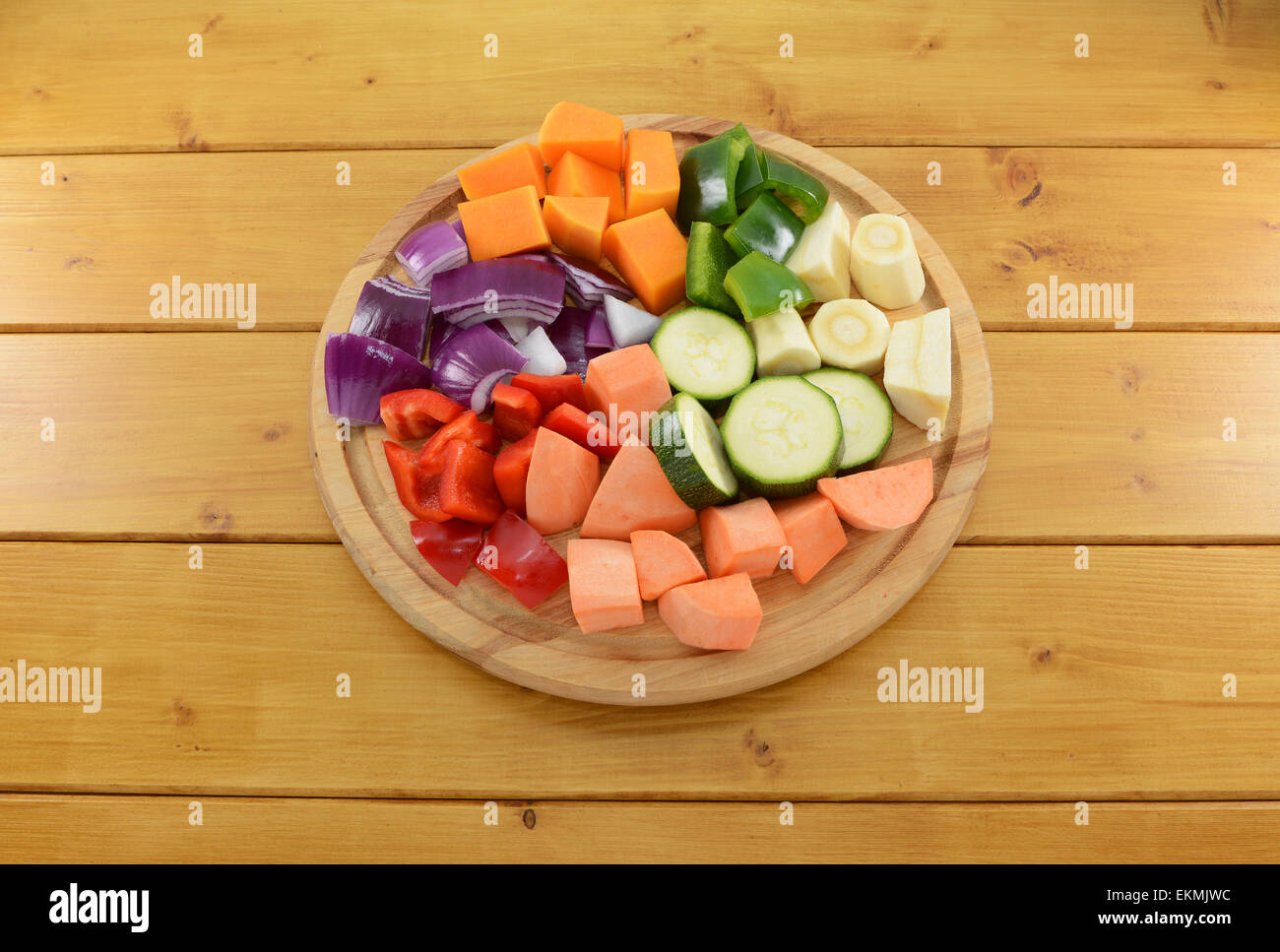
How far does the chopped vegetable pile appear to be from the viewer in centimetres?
190

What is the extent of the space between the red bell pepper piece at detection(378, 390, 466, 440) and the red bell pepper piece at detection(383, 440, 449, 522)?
2.5 inches

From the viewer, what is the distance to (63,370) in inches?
90.9

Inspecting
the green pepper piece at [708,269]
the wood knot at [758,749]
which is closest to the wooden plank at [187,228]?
the green pepper piece at [708,269]

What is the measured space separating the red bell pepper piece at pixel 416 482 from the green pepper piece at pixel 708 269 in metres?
0.70

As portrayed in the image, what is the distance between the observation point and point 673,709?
1.97m

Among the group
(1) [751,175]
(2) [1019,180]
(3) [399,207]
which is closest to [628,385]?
(1) [751,175]

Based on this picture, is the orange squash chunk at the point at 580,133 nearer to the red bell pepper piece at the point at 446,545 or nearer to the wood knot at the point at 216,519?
the red bell pepper piece at the point at 446,545

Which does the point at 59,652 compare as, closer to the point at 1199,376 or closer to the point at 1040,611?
the point at 1040,611

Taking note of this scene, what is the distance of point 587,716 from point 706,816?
314mm

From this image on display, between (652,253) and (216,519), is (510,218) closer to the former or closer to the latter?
(652,253)

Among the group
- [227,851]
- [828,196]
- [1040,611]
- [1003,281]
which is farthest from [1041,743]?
[227,851]

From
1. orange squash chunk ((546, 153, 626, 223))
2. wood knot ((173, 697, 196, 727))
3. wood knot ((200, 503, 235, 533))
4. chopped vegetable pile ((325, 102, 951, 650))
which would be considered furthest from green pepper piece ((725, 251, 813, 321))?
wood knot ((173, 697, 196, 727))

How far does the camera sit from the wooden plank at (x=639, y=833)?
191 cm

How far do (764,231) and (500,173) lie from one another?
2.11ft
